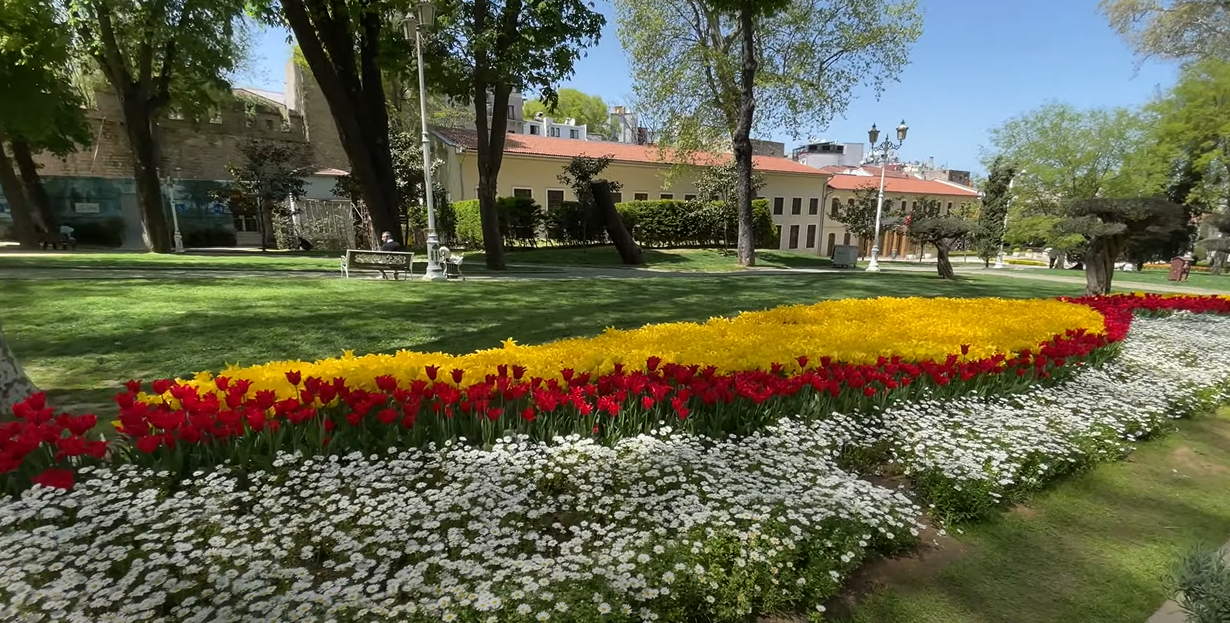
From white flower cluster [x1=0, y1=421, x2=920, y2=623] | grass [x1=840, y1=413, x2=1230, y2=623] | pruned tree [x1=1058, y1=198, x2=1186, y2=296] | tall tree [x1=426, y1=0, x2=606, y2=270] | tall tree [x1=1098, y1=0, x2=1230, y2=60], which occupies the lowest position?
grass [x1=840, y1=413, x2=1230, y2=623]

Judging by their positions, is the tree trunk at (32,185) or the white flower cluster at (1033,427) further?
the tree trunk at (32,185)

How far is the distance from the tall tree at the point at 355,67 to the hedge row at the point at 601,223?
823 cm

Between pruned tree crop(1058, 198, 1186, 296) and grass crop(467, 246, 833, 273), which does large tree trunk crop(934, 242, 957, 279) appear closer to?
grass crop(467, 246, 833, 273)

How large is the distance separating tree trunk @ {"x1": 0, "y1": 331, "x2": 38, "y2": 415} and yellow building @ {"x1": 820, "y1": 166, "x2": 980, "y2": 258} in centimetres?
4109

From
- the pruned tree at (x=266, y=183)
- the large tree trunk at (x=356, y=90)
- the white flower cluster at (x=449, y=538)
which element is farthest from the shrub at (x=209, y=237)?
the white flower cluster at (x=449, y=538)

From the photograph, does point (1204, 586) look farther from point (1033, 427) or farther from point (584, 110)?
point (584, 110)

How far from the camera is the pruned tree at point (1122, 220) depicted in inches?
331

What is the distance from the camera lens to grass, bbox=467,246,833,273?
1903 centimetres

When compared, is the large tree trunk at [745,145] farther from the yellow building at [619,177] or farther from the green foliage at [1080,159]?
the green foliage at [1080,159]

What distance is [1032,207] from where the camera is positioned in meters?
31.0

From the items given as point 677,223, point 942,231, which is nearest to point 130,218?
point 677,223

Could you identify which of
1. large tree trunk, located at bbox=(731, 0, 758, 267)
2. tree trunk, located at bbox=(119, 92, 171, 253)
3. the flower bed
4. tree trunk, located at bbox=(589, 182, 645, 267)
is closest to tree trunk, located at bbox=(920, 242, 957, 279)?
large tree trunk, located at bbox=(731, 0, 758, 267)

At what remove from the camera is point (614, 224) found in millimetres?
18625

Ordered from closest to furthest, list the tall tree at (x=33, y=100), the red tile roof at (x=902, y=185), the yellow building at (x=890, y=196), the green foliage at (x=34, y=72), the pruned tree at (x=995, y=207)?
the green foliage at (x=34, y=72), the tall tree at (x=33, y=100), the pruned tree at (x=995, y=207), the yellow building at (x=890, y=196), the red tile roof at (x=902, y=185)
